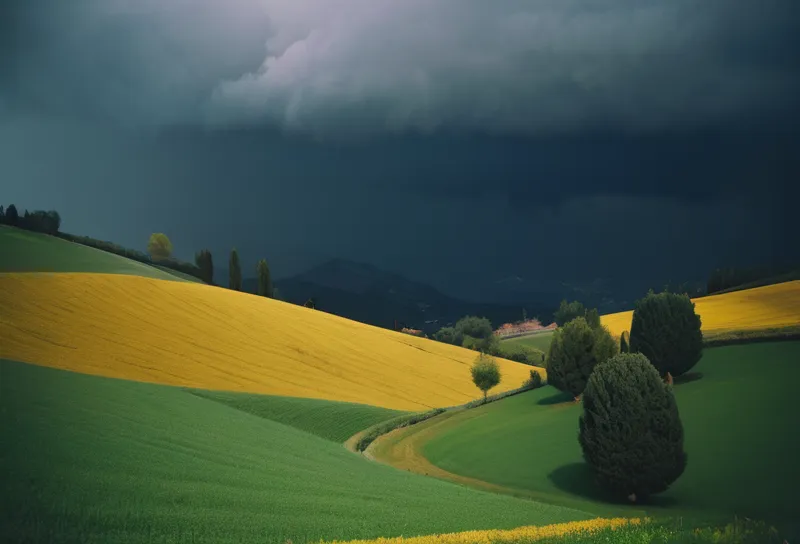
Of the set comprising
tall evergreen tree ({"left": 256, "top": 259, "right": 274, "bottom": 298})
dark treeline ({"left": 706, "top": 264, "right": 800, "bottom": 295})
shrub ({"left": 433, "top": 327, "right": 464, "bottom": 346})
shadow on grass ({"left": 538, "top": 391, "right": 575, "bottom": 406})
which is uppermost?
tall evergreen tree ({"left": 256, "top": 259, "right": 274, "bottom": 298})

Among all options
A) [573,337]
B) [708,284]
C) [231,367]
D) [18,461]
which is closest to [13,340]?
[231,367]

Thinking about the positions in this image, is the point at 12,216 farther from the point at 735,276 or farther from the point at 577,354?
the point at 735,276

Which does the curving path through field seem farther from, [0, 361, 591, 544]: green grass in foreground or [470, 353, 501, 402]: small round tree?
[470, 353, 501, 402]: small round tree

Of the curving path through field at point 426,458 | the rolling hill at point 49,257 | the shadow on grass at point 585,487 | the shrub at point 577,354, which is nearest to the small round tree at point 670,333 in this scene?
the shrub at point 577,354

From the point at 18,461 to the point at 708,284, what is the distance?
12040 centimetres

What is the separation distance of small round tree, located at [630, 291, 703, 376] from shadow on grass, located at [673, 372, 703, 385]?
1.68ft

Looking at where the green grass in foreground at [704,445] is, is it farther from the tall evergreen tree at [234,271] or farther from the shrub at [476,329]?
the shrub at [476,329]

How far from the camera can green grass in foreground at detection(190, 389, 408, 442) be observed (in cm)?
4303

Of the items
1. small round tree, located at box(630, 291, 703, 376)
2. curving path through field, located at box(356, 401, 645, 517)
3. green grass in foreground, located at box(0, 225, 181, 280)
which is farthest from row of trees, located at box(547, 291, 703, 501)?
green grass in foreground, located at box(0, 225, 181, 280)

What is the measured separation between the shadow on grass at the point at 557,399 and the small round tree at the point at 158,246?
13723cm

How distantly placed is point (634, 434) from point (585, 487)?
14.3 ft

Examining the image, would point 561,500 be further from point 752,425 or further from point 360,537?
point 360,537

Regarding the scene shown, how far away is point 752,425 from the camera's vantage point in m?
33.1

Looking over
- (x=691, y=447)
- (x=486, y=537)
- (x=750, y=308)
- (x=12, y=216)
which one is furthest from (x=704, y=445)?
(x=12, y=216)
